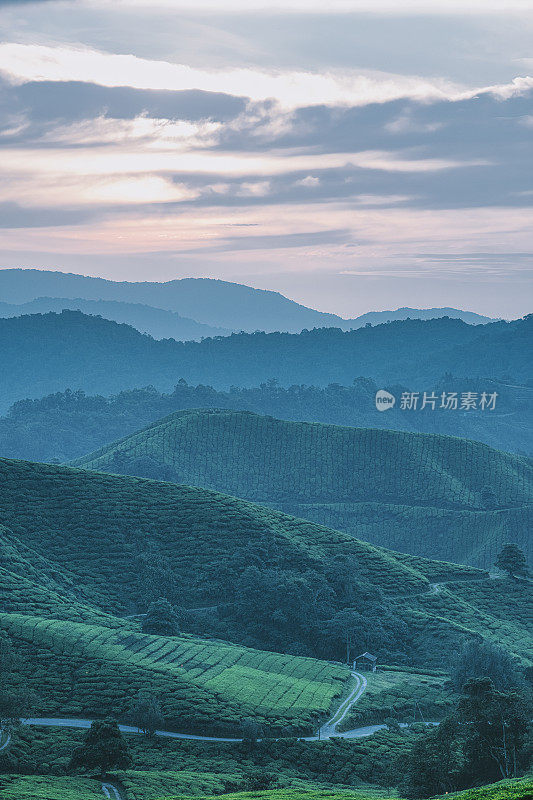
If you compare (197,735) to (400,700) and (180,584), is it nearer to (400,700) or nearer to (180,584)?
(400,700)

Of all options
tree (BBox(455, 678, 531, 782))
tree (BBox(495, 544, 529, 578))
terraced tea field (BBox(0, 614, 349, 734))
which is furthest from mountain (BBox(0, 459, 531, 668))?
tree (BBox(455, 678, 531, 782))

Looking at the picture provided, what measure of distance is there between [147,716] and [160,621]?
31.4 meters

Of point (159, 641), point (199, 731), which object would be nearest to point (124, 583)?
point (159, 641)

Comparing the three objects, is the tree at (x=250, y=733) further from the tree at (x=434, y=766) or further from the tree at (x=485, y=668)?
the tree at (x=485, y=668)

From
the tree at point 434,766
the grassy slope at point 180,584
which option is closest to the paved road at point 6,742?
the grassy slope at point 180,584

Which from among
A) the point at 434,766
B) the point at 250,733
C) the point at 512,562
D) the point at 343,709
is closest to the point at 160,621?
the point at 343,709

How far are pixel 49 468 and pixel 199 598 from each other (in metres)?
37.0

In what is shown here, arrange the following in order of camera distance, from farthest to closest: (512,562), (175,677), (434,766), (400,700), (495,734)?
(512,562) → (400,700) → (175,677) → (495,734) → (434,766)

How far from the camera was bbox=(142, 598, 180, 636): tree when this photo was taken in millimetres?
97375

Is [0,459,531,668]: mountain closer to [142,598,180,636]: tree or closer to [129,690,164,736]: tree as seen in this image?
[142,598,180,636]: tree

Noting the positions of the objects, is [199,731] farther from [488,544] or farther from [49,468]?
[488,544]

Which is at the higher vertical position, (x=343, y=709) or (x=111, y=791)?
(x=111, y=791)

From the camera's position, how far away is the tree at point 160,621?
97375 mm

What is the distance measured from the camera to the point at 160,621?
97.9m
